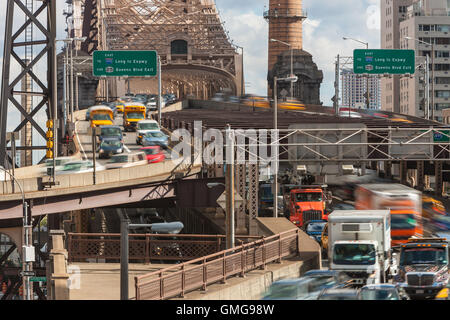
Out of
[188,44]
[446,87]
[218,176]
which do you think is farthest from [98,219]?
[188,44]

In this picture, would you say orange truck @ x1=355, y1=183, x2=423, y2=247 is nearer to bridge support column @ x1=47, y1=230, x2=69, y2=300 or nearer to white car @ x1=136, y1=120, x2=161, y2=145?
bridge support column @ x1=47, y1=230, x2=69, y2=300

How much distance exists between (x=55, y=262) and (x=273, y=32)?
508 ft

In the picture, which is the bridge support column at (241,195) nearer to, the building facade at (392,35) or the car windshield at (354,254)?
the car windshield at (354,254)

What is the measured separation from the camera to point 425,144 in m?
44.2

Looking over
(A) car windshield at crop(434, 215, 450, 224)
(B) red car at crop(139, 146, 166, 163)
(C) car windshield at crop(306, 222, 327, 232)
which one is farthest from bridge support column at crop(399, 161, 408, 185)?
(C) car windshield at crop(306, 222, 327, 232)

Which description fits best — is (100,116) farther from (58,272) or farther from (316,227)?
(58,272)

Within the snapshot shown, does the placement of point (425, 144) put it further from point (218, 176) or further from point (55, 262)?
point (55, 262)

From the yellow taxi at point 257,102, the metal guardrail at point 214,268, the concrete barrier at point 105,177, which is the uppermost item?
the yellow taxi at point 257,102

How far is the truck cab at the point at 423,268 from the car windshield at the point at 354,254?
3.76 ft

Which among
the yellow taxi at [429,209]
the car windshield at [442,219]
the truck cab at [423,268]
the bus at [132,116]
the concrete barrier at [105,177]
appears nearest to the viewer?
the truck cab at [423,268]

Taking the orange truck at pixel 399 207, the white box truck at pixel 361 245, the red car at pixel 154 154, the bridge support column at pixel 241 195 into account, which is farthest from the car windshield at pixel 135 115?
the white box truck at pixel 361 245

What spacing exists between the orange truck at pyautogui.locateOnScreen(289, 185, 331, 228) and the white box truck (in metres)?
19.4

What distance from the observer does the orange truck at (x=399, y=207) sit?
44.4 m
